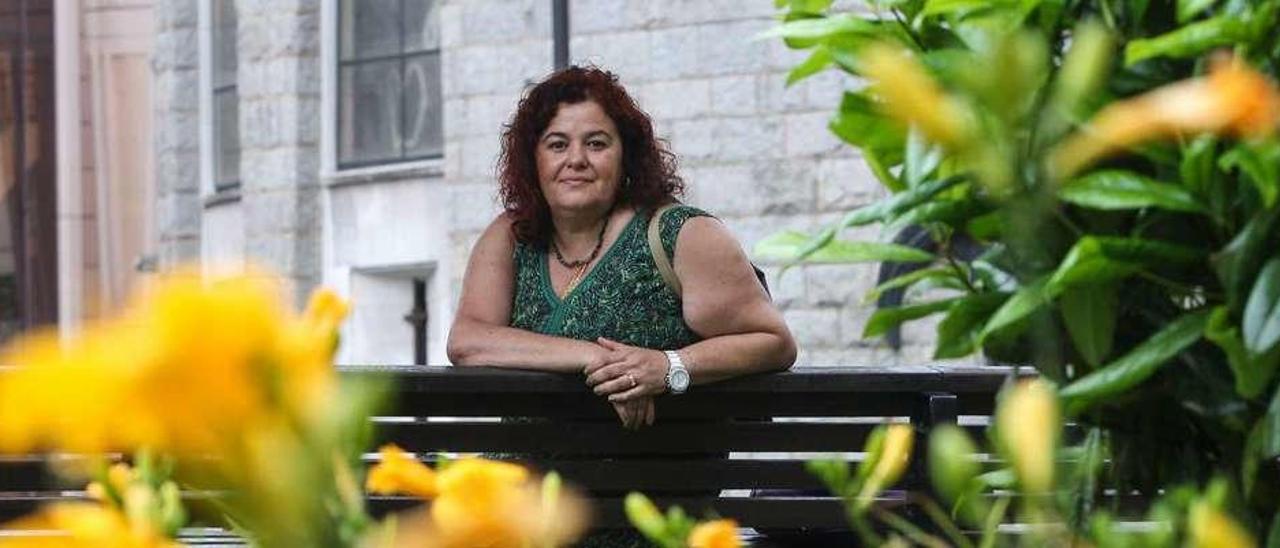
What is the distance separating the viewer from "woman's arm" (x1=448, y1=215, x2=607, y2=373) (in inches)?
204

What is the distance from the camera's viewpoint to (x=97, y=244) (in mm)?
32344

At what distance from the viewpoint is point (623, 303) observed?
528 cm

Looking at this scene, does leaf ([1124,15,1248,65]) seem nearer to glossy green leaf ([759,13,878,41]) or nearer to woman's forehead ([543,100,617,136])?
glossy green leaf ([759,13,878,41])

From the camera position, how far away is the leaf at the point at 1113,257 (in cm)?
226

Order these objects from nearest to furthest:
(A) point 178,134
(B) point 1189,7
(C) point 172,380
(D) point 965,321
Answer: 1. (C) point 172,380
2. (B) point 1189,7
3. (D) point 965,321
4. (A) point 178,134

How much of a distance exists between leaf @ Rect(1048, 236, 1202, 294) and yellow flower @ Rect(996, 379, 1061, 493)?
932mm

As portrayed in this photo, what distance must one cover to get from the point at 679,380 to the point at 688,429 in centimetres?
15

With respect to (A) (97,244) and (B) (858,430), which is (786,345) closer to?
(B) (858,430)

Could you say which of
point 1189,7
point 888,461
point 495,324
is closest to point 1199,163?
point 1189,7

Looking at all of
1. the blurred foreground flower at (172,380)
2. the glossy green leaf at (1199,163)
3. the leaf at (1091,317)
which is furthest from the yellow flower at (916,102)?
the leaf at (1091,317)

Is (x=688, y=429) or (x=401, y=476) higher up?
(x=401, y=476)

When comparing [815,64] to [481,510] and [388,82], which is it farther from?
[388,82]

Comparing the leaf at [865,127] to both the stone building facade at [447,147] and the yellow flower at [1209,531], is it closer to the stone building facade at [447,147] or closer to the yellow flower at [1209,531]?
the yellow flower at [1209,531]

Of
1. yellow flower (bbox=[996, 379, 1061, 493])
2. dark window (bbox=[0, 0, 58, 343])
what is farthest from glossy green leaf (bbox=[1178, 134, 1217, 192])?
dark window (bbox=[0, 0, 58, 343])
